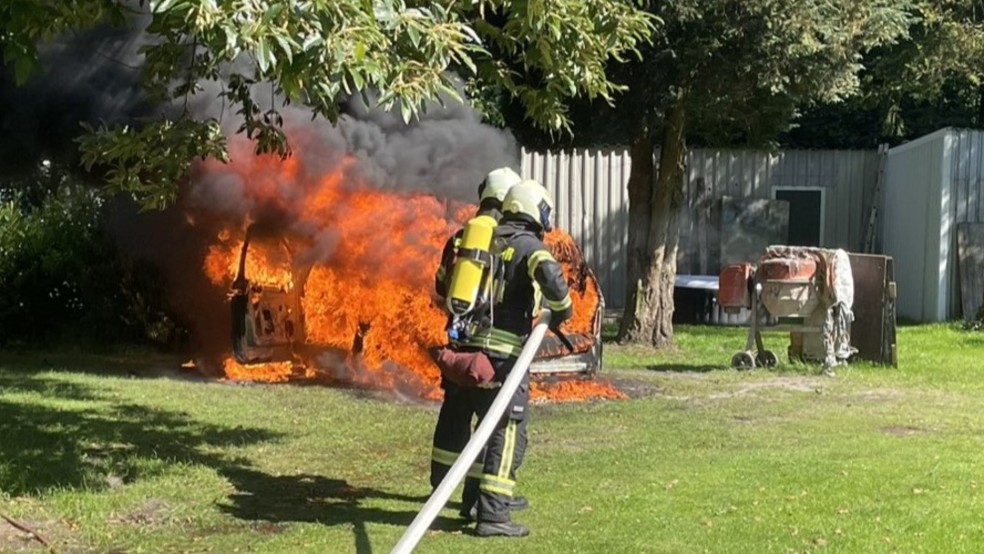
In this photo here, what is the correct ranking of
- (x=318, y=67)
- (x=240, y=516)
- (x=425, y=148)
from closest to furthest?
(x=318, y=67)
(x=240, y=516)
(x=425, y=148)

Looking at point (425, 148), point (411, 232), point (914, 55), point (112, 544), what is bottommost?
point (112, 544)

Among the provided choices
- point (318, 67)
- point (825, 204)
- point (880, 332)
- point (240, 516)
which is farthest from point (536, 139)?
point (318, 67)

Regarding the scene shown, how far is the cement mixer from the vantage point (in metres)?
12.0

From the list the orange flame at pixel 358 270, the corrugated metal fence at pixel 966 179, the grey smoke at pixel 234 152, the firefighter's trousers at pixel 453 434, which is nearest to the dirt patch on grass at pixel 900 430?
the orange flame at pixel 358 270

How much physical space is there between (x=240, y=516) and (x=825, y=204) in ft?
53.1

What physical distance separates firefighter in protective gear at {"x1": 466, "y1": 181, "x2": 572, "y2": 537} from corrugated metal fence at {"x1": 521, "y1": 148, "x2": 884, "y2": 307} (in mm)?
11773

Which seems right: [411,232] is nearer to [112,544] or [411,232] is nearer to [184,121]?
[184,121]

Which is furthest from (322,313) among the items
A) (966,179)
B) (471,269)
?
(966,179)

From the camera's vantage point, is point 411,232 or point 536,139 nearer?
point 411,232

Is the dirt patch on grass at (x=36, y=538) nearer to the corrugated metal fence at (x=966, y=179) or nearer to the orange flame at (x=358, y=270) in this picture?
the orange flame at (x=358, y=270)

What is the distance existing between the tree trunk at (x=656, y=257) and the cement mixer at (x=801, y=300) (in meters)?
1.98

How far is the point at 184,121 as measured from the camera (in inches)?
311

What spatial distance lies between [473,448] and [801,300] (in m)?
7.45

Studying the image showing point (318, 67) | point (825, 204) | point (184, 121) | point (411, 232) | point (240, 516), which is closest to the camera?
point (318, 67)
